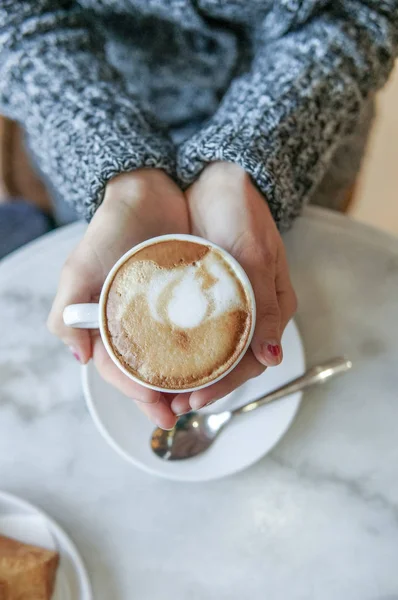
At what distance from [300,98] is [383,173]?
3.33 ft

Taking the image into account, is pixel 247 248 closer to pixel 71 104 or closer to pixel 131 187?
pixel 131 187

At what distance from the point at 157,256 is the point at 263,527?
1.30ft

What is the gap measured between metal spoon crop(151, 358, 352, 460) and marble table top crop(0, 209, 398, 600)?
0.12ft

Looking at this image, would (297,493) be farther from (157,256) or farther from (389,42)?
(389,42)

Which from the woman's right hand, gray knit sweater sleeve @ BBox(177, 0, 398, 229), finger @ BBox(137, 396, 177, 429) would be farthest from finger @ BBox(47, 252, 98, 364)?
gray knit sweater sleeve @ BBox(177, 0, 398, 229)

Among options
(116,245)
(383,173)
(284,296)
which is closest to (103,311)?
(116,245)

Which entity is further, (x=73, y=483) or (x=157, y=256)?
(x=73, y=483)

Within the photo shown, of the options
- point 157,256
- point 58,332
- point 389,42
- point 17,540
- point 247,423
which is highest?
point 389,42

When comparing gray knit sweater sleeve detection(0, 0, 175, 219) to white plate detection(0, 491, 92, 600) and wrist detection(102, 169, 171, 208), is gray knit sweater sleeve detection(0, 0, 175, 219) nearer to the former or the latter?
wrist detection(102, 169, 171, 208)

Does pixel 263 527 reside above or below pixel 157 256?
below

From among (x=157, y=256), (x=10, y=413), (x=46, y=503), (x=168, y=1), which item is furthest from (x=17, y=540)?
(x=168, y=1)

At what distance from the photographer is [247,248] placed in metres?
0.67

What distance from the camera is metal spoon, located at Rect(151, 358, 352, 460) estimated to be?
73cm

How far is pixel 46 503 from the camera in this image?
0.73 metres
